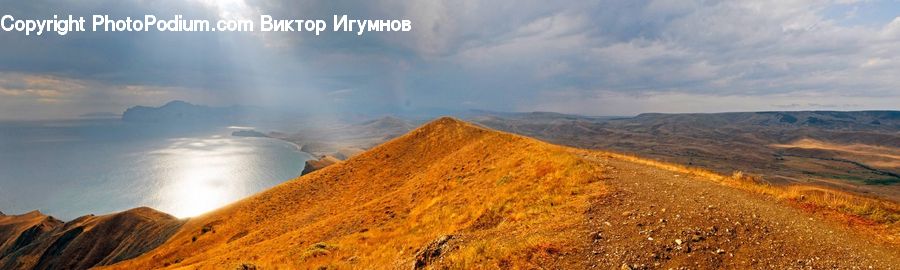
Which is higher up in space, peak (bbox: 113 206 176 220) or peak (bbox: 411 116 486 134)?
peak (bbox: 411 116 486 134)

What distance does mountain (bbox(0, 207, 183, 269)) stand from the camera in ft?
235

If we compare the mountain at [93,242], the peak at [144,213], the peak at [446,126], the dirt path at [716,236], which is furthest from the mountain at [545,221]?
the peak at [144,213]

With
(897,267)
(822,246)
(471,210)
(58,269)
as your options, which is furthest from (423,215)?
(58,269)

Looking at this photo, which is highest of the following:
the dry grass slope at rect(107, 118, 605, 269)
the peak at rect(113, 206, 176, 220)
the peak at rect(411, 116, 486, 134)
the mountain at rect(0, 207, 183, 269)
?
the peak at rect(411, 116, 486, 134)

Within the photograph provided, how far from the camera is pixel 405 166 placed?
43.2m

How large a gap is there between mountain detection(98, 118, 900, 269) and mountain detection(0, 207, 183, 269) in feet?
176

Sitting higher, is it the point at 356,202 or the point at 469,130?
the point at 469,130

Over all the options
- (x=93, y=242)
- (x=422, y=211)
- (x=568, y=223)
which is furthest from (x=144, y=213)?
(x=568, y=223)

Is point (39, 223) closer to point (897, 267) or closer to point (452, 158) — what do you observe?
point (452, 158)

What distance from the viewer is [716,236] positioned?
1272 cm

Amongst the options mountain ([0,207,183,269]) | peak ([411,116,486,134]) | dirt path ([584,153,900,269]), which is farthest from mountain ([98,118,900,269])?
mountain ([0,207,183,269])

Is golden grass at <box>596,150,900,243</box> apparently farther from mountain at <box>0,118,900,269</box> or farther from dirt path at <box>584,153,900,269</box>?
dirt path at <box>584,153,900,269</box>

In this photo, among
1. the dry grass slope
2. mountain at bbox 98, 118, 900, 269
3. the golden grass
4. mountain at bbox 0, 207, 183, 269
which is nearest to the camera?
mountain at bbox 98, 118, 900, 269

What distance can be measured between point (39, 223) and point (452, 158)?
452ft
